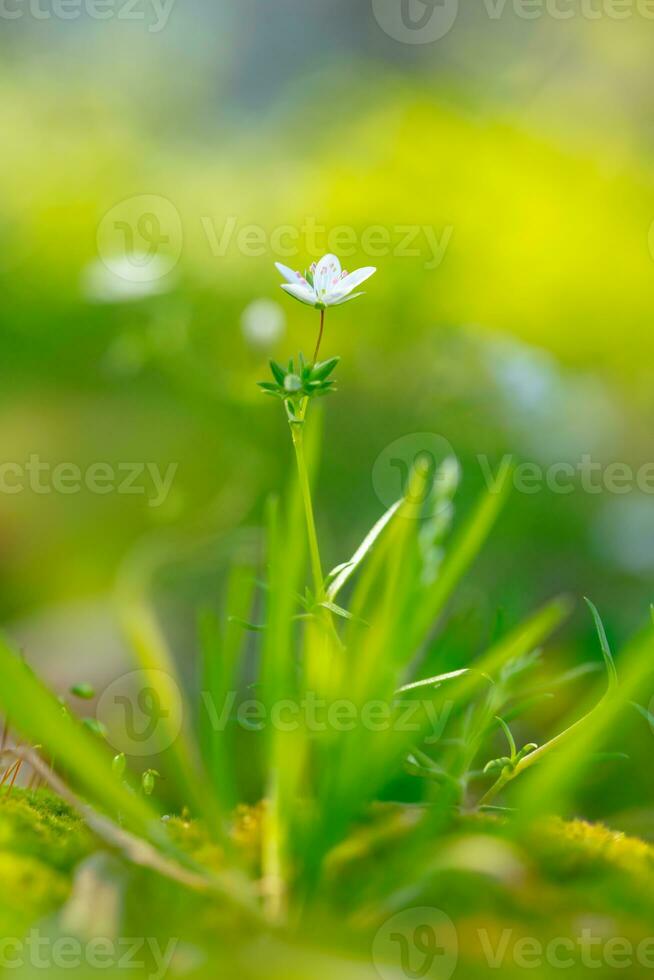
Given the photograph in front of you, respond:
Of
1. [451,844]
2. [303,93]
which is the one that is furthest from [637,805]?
[303,93]

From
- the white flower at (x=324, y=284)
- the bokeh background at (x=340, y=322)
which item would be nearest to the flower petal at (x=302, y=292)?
the white flower at (x=324, y=284)

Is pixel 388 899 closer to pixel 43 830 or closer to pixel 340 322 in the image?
pixel 43 830

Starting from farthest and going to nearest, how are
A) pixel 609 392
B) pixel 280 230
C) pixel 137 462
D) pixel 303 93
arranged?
pixel 303 93 < pixel 280 230 < pixel 609 392 < pixel 137 462

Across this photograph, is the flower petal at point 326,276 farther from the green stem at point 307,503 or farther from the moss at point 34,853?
the moss at point 34,853

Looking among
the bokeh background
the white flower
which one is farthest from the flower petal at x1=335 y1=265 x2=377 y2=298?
the bokeh background

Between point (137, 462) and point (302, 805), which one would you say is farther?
point (137, 462)

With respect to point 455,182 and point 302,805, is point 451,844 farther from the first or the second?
point 455,182
